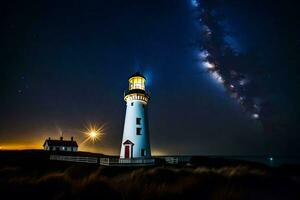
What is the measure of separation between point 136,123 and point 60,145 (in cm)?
3722

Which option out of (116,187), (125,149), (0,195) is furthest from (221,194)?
(125,149)

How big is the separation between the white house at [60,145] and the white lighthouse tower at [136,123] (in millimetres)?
34267

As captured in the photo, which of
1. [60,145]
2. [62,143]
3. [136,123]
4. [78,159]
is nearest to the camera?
[78,159]

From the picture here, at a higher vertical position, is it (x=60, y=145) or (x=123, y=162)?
(x=60, y=145)

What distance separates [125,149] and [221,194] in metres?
19.7

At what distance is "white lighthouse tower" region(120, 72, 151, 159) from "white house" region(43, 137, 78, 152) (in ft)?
112

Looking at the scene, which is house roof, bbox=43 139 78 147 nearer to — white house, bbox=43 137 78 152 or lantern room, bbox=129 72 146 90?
white house, bbox=43 137 78 152

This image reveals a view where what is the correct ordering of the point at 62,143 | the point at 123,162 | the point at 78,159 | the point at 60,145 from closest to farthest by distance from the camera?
the point at 123,162
the point at 78,159
the point at 60,145
the point at 62,143

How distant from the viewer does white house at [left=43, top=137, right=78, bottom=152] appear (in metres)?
54.1

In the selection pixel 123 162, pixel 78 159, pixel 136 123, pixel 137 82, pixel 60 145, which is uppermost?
pixel 137 82

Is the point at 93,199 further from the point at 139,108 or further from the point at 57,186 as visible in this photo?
the point at 139,108

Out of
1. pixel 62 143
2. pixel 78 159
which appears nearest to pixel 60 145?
pixel 62 143

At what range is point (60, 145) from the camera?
55156mm

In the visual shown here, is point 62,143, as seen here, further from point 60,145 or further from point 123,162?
point 123,162
